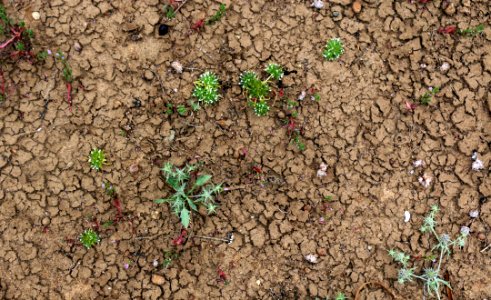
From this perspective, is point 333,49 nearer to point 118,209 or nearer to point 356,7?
point 356,7

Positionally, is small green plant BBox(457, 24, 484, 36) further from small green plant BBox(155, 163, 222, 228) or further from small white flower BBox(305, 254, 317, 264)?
small green plant BBox(155, 163, 222, 228)

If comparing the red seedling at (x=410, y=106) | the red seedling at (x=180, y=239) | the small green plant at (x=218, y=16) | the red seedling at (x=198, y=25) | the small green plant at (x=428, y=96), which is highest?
the small green plant at (x=218, y=16)

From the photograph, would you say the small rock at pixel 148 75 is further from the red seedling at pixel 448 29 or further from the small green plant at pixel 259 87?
the red seedling at pixel 448 29

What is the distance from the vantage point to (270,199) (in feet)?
16.6

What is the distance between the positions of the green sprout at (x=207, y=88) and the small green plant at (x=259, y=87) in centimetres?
29

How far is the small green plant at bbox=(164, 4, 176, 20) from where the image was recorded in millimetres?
5109

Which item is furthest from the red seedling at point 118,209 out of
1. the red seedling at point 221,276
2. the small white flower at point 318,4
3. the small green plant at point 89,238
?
the small white flower at point 318,4

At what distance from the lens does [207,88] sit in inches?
197

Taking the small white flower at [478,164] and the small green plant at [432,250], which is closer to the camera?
the small green plant at [432,250]

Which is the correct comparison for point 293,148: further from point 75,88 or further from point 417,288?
point 75,88

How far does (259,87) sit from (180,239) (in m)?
1.71

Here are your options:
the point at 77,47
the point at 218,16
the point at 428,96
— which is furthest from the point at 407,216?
the point at 77,47

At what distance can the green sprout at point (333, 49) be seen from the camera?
514 centimetres

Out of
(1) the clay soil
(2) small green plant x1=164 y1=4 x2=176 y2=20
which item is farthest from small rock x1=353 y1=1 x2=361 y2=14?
(2) small green plant x1=164 y1=4 x2=176 y2=20
